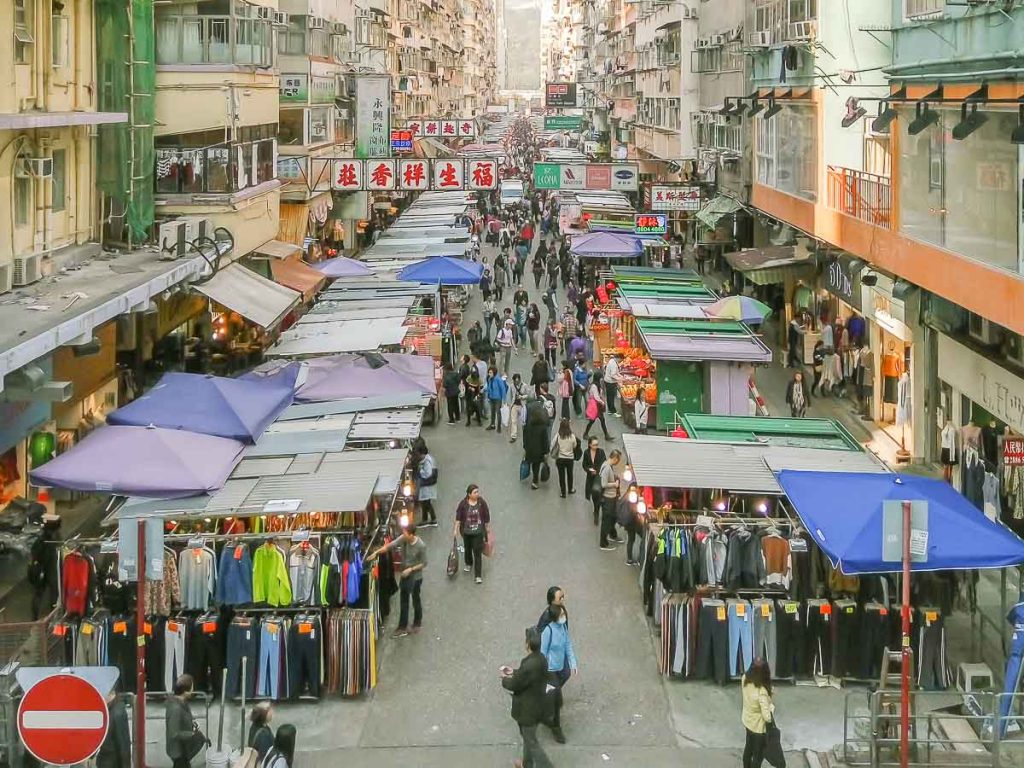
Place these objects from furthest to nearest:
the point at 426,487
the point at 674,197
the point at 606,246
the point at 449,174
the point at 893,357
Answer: the point at 674,197 < the point at 606,246 < the point at 449,174 < the point at 893,357 < the point at 426,487

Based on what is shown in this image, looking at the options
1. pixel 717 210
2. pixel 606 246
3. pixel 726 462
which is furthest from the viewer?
pixel 717 210

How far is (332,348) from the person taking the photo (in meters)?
18.1

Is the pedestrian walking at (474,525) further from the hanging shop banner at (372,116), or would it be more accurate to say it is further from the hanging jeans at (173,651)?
the hanging shop banner at (372,116)

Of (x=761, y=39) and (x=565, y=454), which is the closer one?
(x=565, y=454)

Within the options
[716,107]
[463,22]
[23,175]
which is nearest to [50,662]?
[23,175]

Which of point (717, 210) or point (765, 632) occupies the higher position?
point (717, 210)

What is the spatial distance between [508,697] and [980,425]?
28.3 ft

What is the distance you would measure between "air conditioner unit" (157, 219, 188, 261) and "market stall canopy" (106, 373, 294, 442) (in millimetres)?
4496

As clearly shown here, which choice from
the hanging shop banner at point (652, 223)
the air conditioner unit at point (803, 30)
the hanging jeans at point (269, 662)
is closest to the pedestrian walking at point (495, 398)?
the air conditioner unit at point (803, 30)

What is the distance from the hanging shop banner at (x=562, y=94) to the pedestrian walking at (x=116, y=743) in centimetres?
7922

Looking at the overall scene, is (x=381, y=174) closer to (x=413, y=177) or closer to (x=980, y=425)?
(x=413, y=177)

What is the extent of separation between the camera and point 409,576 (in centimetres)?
1183

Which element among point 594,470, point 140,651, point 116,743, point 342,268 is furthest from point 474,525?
point 342,268

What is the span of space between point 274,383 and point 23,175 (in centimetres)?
442
